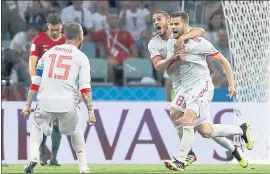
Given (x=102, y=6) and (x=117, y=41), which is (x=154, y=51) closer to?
(x=117, y=41)

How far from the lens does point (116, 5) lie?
66.0 ft

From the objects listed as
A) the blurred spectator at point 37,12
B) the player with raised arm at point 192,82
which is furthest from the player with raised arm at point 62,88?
the blurred spectator at point 37,12

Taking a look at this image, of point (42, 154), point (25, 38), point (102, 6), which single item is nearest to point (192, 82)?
point (42, 154)

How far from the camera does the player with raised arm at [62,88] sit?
11.1m

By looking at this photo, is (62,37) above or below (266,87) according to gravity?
above

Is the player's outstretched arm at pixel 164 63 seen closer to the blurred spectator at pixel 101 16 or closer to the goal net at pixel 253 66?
the goal net at pixel 253 66

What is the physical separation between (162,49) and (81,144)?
1.68 m

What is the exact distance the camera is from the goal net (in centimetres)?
1520

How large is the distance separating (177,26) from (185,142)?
1303mm

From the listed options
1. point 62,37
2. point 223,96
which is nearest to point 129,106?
point 223,96

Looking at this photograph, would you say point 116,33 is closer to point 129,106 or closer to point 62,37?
point 129,106

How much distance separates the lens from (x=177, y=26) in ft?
37.4

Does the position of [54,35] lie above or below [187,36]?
below

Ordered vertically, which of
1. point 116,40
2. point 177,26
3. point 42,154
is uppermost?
point 177,26
